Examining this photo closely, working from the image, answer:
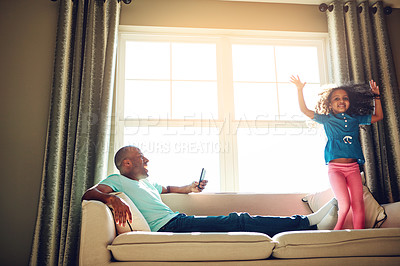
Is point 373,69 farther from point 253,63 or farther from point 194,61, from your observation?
point 194,61

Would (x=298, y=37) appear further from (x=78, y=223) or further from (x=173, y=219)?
(x=78, y=223)

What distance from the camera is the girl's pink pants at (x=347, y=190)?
2.42 m

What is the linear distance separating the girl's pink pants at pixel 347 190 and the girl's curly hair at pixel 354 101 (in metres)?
0.45

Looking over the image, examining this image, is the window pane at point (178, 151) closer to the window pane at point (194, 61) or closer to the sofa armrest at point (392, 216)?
the window pane at point (194, 61)

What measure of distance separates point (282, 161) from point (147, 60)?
63.5 inches

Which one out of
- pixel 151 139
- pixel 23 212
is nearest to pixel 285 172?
pixel 151 139

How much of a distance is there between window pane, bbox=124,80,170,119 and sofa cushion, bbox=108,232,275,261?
1631 mm

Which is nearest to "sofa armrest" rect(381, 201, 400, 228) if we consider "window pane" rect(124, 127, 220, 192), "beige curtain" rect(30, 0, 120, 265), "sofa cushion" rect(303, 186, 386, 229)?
"sofa cushion" rect(303, 186, 386, 229)

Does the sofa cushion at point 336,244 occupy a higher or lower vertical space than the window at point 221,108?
lower

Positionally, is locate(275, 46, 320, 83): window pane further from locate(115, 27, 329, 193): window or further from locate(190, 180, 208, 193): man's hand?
locate(190, 180, 208, 193): man's hand

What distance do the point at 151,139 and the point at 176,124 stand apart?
27 cm

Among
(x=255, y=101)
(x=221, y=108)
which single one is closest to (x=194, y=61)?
(x=221, y=108)

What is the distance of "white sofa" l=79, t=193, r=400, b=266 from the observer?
5.90ft

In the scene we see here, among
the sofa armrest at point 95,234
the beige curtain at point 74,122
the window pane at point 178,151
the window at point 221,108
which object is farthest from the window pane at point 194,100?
the sofa armrest at point 95,234
